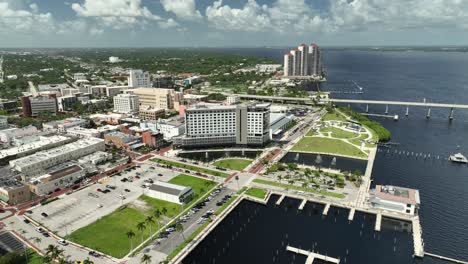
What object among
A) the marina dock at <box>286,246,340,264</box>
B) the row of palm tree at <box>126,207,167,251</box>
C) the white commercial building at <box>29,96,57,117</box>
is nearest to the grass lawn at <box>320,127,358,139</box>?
the marina dock at <box>286,246,340,264</box>

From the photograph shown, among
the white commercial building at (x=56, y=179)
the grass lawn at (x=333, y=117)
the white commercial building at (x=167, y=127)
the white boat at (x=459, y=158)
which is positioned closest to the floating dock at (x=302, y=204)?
the white commercial building at (x=56, y=179)

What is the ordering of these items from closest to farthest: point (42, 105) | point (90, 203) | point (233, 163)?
point (90, 203), point (233, 163), point (42, 105)

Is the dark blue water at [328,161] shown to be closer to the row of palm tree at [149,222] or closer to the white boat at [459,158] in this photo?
the white boat at [459,158]

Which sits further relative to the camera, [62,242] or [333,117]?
[333,117]

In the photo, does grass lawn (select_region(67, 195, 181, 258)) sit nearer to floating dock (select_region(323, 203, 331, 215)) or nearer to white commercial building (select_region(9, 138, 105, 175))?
floating dock (select_region(323, 203, 331, 215))

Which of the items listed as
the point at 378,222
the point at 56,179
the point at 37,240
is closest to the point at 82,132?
the point at 56,179

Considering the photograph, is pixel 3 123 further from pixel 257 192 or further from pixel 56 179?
pixel 257 192
